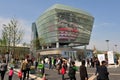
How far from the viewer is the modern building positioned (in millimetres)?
124562

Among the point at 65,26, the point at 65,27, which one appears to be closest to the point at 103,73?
the point at 65,26

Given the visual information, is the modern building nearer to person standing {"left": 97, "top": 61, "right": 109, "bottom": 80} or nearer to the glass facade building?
the glass facade building

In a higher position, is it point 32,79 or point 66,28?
point 66,28

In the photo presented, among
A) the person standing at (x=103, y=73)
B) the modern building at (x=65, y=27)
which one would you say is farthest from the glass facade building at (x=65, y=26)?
the person standing at (x=103, y=73)

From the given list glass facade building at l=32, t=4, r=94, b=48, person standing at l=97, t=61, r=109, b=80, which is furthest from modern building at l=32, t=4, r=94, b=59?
person standing at l=97, t=61, r=109, b=80

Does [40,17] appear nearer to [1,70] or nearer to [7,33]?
[7,33]

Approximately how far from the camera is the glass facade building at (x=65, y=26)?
125 m

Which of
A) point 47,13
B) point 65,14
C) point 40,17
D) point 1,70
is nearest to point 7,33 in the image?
point 1,70

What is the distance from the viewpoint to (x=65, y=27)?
12500 centimetres

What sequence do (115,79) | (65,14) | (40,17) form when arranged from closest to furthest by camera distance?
(115,79)
(65,14)
(40,17)

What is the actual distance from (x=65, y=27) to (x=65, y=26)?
0.56 metres

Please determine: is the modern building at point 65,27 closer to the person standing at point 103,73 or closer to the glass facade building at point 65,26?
the glass facade building at point 65,26

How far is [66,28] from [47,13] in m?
13.8

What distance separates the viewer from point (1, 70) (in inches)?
672
